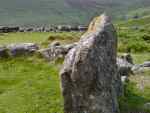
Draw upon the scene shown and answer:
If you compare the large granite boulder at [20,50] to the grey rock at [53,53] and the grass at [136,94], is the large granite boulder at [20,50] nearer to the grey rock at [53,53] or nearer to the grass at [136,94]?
the grey rock at [53,53]

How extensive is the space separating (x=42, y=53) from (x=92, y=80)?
21.5 metres

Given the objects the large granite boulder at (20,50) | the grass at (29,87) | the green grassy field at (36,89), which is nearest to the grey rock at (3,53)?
the large granite boulder at (20,50)

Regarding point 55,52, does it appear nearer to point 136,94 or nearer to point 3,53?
point 3,53

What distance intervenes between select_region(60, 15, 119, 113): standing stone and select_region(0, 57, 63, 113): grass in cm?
261

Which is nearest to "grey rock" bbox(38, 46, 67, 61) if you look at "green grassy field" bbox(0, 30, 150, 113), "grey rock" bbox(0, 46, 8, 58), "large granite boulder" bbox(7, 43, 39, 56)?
"green grassy field" bbox(0, 30, 150, 113)

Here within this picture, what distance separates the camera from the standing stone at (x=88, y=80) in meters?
24.5

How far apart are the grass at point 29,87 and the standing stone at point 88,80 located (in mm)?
2606

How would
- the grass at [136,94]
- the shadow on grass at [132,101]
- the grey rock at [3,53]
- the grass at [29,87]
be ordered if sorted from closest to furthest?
the shadow on grass at [132,101]
the grass at [136,94]
the grass at [29,87]
the grey rock at [3,53]

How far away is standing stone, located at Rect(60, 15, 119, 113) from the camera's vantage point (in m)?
24.5

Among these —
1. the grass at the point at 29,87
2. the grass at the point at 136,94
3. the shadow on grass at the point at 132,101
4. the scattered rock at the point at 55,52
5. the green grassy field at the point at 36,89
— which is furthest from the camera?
the scattered rock at the point at 55,52

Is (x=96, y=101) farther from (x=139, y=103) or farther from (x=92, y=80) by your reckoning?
(x=139, y=103)

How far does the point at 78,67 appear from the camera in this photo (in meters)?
24.4

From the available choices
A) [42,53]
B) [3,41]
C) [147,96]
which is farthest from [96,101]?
[3,41]

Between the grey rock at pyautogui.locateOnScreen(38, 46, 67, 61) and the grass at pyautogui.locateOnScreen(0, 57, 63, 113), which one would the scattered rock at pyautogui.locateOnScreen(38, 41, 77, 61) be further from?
the grass at pyautogui.locateOnScreen(0, 57, 63, 113)
